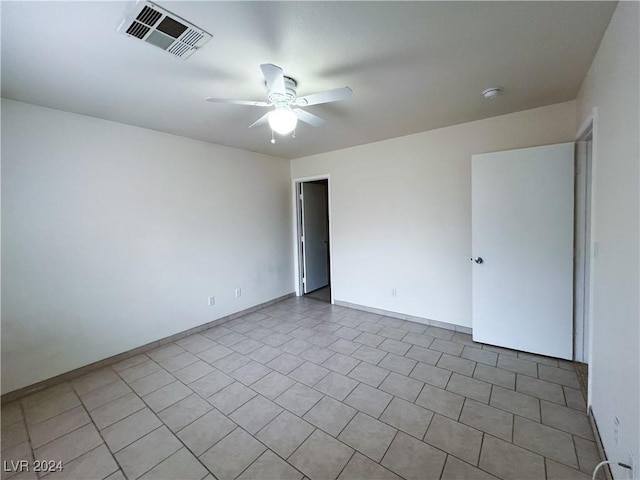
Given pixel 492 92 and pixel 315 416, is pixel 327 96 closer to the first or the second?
pixel 492 92

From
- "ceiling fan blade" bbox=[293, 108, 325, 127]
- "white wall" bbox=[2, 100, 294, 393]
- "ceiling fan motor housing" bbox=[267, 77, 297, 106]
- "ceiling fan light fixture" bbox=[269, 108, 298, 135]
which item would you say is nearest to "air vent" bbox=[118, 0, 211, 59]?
"ceiling fan motor housing" bbox=[267, 77, 297, 106]

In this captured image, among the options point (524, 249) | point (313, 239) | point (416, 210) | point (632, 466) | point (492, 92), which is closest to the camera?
point (632, 466)

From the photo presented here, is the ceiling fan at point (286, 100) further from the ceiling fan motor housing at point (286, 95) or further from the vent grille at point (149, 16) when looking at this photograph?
the vent grille at point (149, 16)

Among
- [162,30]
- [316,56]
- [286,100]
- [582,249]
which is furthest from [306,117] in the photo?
[582,249]

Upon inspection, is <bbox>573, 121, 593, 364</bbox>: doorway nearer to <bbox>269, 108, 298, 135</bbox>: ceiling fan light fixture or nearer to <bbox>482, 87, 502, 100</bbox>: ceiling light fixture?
<bbox>482, 87, 502, 100</bbox>: ceiling light fixture

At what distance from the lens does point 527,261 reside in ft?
8.74

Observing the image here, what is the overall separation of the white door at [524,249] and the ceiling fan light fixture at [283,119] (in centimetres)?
211

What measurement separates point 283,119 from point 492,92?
1.81 metres

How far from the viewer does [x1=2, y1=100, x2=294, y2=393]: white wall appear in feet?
7.43

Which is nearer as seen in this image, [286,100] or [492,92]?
[286,100]

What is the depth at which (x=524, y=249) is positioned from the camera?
2674 mm

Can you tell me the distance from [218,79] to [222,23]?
614 mm

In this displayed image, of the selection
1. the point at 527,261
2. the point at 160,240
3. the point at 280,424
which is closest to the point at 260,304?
the point at 160,240

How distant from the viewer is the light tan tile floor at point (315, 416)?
61.5 inches
